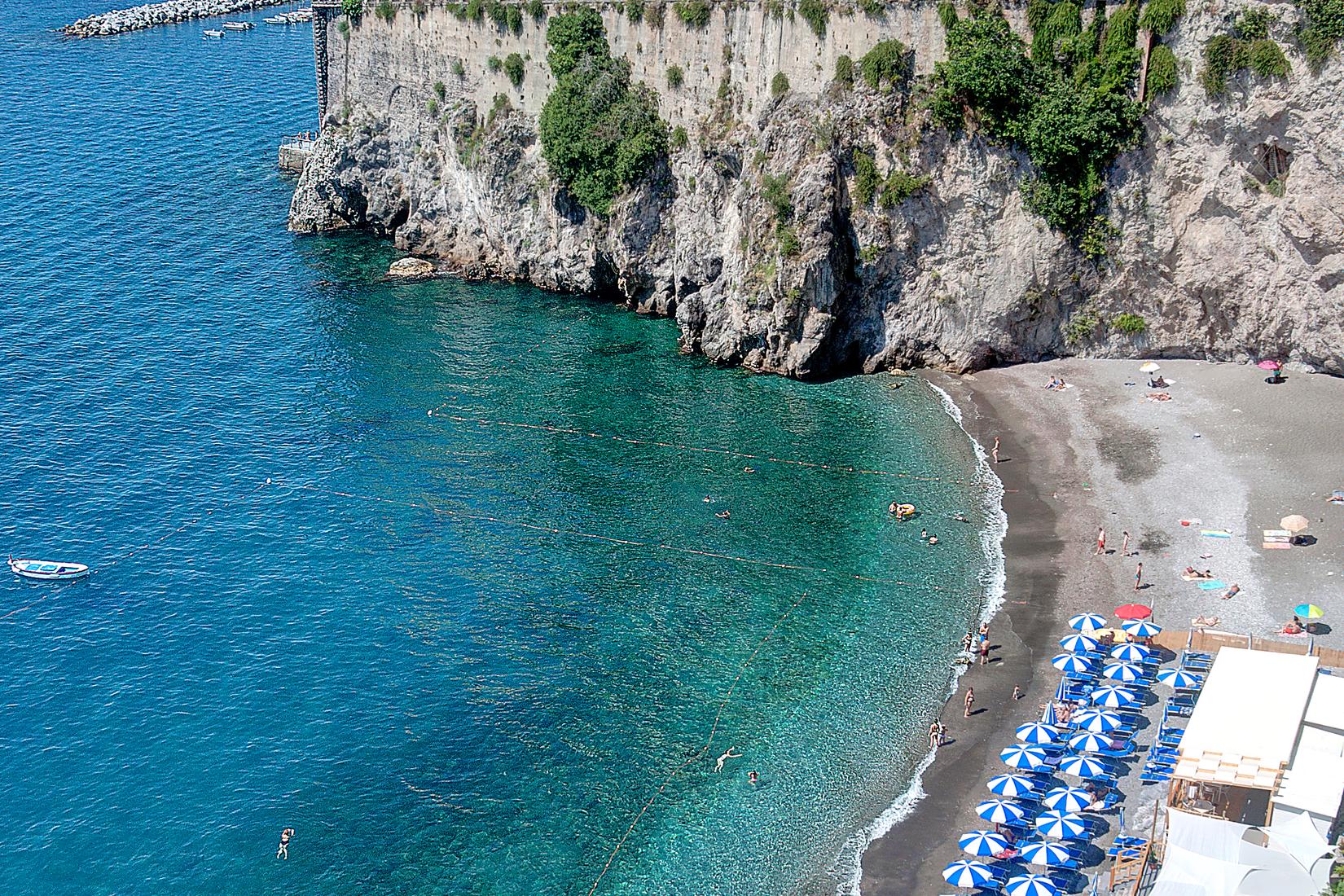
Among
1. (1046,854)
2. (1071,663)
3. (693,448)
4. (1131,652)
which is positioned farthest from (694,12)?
(1046,854)

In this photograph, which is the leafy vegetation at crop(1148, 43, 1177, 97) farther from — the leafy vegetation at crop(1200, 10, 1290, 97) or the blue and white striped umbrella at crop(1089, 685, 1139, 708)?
the blue and white striped umbrella at crop(1089, 685, 1139, 708)

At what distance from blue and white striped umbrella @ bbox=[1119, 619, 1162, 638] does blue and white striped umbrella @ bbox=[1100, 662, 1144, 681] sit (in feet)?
6.54

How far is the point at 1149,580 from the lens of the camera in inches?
1944

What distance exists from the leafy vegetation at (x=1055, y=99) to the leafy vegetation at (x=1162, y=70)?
0.80 meters

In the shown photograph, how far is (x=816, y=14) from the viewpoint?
65188 mm

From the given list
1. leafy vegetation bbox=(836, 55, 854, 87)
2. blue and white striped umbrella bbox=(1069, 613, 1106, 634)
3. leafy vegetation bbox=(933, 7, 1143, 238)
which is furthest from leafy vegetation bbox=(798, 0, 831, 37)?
blue and white striped umbrella bbox=(1069, 613, 1106, 634)

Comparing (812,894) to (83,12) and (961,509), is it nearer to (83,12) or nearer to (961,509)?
(961,509)

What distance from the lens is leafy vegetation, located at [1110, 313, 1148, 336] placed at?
62.1m

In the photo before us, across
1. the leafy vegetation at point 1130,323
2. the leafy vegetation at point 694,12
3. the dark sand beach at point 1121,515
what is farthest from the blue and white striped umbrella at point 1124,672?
the leafy vegetation at point 694,12

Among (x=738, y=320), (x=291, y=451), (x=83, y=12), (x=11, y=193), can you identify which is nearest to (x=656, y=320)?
(x=738, y=320)

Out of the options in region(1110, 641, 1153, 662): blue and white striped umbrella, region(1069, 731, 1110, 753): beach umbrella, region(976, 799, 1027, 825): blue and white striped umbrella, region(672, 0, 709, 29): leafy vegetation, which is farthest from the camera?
region(672, 0, 709, 29): leafy vegetation

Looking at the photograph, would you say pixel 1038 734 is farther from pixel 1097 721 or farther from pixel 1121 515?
pixel 1121 515

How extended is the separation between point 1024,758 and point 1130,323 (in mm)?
29090

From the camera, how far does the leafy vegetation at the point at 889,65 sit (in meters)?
63.0
